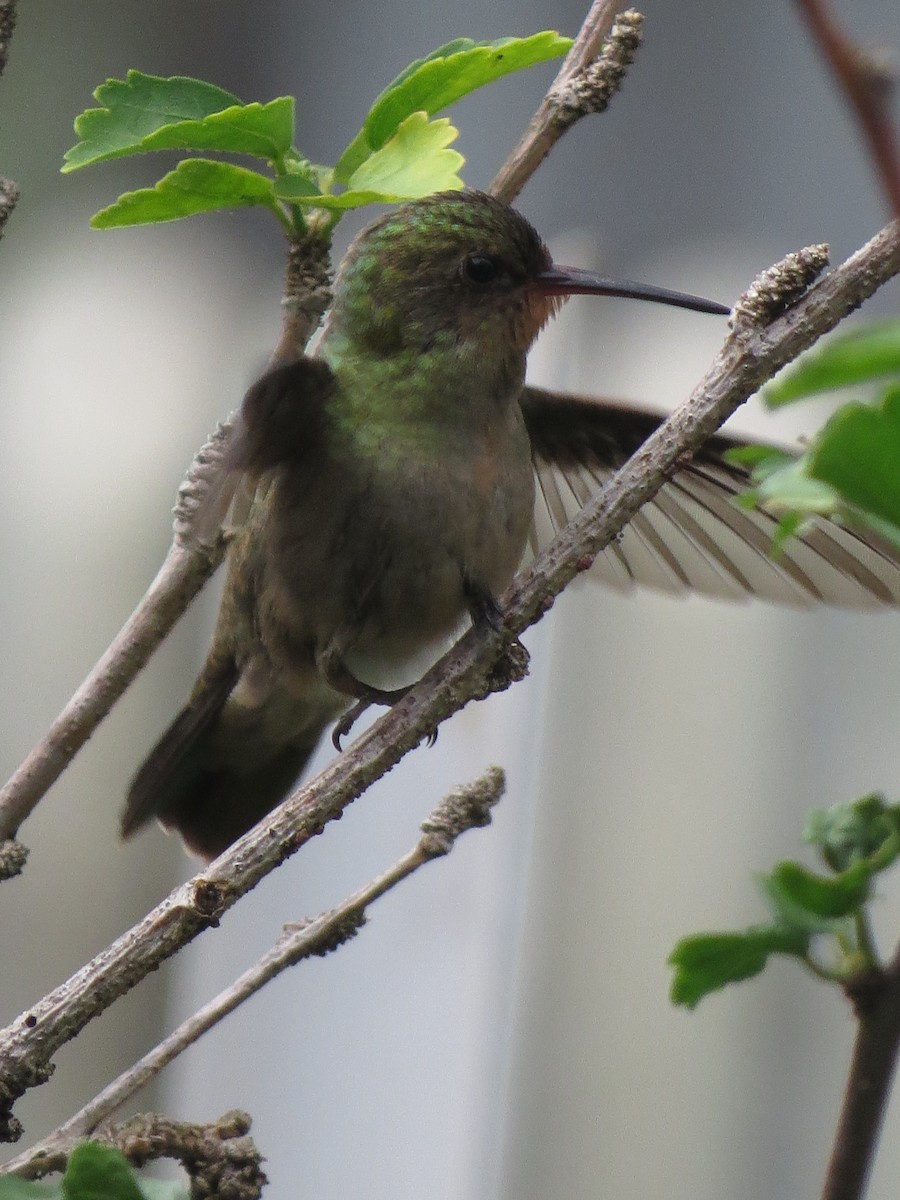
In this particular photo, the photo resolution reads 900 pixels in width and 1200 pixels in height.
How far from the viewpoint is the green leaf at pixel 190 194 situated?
0.85 metres

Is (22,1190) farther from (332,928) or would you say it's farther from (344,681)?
(344,681)

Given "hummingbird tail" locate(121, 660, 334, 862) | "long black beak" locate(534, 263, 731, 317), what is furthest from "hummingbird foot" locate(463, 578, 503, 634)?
"hummingbird tail" locate(121, 660, 334, 862)

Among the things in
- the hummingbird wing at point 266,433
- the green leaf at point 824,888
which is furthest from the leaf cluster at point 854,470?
the hummingbird wing at point 266,433

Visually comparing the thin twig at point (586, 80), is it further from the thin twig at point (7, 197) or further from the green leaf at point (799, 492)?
the green leaf at point (799, 492)

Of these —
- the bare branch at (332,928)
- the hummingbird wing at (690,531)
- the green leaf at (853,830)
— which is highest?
the hummingbird wing at (690,531)

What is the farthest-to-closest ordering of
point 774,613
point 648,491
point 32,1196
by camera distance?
point 774,613, point 648,491, point 32,1196

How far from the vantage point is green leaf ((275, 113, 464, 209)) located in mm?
839

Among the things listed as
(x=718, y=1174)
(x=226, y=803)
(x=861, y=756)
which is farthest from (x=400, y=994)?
(x=226, y=803)

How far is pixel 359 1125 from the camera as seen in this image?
2705 millimetres

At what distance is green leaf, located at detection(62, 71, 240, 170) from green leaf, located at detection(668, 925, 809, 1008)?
1.85ft

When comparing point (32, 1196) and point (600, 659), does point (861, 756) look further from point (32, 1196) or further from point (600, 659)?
point (32, 1196)

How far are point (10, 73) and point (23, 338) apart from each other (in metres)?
0.55

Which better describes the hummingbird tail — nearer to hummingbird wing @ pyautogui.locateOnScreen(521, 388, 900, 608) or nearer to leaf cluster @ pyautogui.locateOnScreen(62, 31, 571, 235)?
A: hummingbird wing @ pyautogui.locateOnScreen(521, 388, 900, 608)

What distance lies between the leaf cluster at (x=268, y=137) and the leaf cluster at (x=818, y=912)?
436 mm
